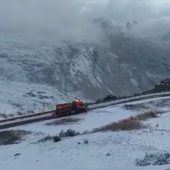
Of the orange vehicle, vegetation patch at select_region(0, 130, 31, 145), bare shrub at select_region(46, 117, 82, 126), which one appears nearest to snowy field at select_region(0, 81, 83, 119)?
the orange vehicle

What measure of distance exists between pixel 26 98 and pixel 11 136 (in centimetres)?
7582

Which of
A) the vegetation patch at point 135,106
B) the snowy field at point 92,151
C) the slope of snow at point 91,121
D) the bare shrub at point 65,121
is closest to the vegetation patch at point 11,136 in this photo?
the slope of snow at point 91,121

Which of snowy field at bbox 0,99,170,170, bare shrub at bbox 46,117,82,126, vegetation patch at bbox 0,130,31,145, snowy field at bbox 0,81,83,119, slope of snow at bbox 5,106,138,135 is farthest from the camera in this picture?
snowy field at bbox 0,81,83,119

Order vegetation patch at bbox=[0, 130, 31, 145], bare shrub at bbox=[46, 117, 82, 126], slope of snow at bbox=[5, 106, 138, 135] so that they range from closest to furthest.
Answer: vegetation patch at bbox=[0, 130, 31, 145] → slope of snow at bbox=[5, 106, 138, 135] → bare shrub at bbox=[46, 117, 82, 126]

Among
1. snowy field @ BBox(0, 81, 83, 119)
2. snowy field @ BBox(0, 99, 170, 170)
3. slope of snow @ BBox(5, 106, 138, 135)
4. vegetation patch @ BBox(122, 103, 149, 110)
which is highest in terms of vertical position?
snowy field @ BBox(0, 81, 83, 119)

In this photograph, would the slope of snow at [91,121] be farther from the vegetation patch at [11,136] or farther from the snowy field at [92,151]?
the snowy field at [92,151]

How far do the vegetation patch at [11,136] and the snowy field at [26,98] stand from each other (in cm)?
4464

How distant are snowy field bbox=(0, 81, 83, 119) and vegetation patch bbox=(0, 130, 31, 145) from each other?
146ft

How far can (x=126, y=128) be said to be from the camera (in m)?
36.1

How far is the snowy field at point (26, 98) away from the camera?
328ft

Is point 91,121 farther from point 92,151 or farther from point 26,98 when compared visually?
point 26,98

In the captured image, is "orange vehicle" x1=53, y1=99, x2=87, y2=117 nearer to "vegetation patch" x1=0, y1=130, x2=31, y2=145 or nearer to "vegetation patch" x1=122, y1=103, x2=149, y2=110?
"vegetation patch" x1=122, y1=103, x2=149, y2=110

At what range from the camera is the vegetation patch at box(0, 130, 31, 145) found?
4068 centimetres

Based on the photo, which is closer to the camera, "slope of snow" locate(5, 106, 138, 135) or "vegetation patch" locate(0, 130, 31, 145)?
"vegetation patch" locate(0, 130, 31, 145)
